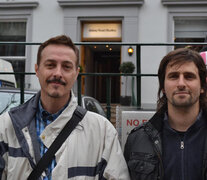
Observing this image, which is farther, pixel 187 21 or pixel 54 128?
pixel 187 21

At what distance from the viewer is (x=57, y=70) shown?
2.07 m

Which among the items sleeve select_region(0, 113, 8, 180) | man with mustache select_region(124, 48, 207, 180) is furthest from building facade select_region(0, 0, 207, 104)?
sleeve select_region(0, 113, 8, 180)

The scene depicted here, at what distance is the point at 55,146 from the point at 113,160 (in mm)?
414

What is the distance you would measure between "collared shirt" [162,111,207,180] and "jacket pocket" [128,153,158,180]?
0.08 m

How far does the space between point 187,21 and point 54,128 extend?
29.5 feet

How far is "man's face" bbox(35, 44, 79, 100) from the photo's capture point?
205cm

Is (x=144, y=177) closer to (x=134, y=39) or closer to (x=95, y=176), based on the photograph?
(x=95, y=176)

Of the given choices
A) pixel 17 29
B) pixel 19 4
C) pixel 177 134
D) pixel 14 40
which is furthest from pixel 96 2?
pixel 177 134

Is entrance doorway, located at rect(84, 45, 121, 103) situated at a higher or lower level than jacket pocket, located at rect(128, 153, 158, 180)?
higher

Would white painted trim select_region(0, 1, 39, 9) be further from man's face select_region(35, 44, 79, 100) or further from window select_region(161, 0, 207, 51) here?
man's face select_region(35, 44, 79, 100)

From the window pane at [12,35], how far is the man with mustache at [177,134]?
8.87 meters

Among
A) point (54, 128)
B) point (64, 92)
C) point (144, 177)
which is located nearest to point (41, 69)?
point (64, 92)

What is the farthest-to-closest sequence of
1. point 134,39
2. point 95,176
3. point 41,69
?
point 134,39 → point 41,69 → point 95,176

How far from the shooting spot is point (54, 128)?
2.00 metres
